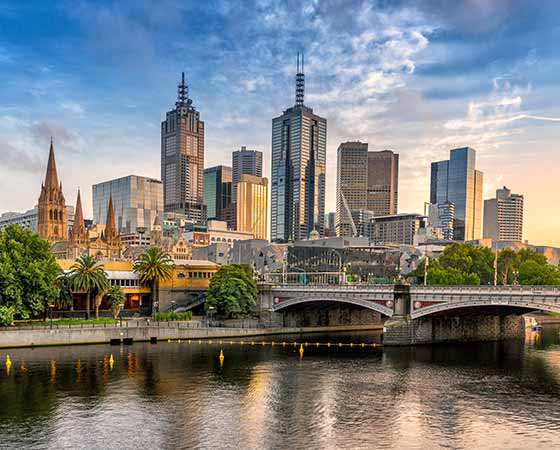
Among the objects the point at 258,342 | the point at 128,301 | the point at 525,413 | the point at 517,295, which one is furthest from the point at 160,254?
the point at 525,413

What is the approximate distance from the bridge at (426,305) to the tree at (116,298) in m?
27.3

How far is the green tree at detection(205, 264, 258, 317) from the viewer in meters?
115

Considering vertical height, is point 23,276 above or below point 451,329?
above

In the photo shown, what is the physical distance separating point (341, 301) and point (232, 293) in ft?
70.1

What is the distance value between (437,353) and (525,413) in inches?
1432

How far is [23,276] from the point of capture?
95.4m

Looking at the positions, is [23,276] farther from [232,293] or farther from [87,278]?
[232,293]

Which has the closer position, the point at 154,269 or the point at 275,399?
the point at 275,399

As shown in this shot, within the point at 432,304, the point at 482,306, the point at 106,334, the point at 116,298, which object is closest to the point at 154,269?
the point at 116,298

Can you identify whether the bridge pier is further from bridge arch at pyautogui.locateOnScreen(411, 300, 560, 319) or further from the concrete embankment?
the concrete embankment

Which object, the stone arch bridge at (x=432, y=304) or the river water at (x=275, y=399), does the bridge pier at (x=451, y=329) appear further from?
the river water at (x=275, y=399)

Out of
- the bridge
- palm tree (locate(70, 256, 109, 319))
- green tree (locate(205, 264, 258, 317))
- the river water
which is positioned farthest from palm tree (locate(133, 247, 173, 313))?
the river water

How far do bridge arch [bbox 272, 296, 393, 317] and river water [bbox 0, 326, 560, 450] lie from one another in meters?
9.38

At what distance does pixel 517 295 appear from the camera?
290 ft
